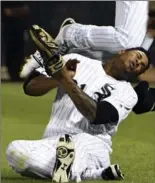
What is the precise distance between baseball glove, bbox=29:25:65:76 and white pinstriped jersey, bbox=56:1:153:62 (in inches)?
→ 10.9

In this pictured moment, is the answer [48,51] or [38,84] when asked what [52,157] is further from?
[48,51]

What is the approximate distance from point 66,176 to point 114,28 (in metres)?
0.93

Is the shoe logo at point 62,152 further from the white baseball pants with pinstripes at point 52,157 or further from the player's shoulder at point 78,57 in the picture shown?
the player's shoulder at point 78,57

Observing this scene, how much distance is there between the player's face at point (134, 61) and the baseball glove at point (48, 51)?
0.38m

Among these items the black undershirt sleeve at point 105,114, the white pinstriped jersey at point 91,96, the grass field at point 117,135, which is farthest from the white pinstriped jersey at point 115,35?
the grass field at point 117,135

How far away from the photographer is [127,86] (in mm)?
3412

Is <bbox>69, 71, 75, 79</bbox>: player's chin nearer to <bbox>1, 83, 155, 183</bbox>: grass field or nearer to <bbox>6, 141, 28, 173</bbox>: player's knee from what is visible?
<bbox>6, 141, 28, 173</bbox>: player's knee

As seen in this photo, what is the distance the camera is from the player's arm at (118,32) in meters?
3.50

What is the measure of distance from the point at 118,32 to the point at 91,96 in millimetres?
451

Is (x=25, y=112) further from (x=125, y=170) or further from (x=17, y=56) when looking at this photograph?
(x=125, y=170)

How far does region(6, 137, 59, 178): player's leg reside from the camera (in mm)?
3203

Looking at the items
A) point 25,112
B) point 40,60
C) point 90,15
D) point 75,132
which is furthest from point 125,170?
point 25,112

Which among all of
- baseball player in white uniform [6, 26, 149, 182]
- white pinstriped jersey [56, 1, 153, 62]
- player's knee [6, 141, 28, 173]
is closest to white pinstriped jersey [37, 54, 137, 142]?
baseball player in white uniform [6, 26, 149, 182]

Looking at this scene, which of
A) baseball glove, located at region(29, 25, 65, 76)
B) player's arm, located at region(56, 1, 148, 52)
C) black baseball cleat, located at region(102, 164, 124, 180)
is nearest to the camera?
baseball glove, located at region(29, 25, 65, 76)
